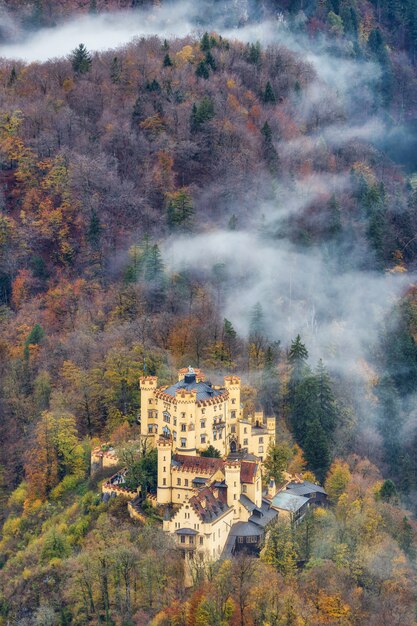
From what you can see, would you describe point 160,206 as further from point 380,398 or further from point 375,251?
point 380,398

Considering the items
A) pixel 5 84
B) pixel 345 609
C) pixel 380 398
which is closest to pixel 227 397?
pixel 345 609

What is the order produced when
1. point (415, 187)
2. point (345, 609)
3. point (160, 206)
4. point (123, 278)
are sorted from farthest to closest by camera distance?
point (415, 187)
point (160, 206)
point (123, 278)
point (345, 609)

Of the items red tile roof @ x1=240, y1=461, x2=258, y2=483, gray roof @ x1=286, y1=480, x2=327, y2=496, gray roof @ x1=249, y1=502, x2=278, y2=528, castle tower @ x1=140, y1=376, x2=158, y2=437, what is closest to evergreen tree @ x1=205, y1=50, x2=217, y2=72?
castle tower @ x1=140, y1=376, x2=158, y2=437

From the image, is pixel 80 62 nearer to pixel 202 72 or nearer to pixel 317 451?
pixel 202 72

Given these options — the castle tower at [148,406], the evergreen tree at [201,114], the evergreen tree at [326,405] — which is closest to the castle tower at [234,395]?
the castle tower at [148,406]

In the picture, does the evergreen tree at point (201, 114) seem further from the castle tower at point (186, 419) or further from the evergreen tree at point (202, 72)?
the castle tower at point (186, 419)

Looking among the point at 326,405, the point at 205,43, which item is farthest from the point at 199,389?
the point at 205,43
